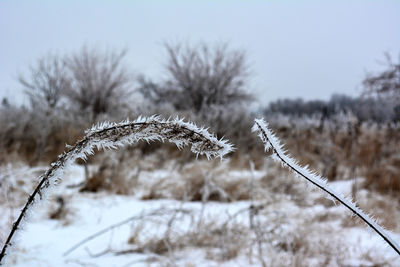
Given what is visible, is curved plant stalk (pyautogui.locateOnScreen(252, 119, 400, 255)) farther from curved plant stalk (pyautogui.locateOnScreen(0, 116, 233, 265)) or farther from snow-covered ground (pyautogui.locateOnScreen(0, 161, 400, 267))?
snow-covered ground (pyautogui.locateOnScreen(0, 161, 400, 267))

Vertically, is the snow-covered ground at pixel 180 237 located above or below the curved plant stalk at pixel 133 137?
below

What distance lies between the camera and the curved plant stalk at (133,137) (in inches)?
15.1

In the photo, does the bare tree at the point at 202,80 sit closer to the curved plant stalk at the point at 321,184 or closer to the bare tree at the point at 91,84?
the bare tree at the point at 91,84

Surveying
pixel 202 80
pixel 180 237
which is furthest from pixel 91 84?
pixel 180 237

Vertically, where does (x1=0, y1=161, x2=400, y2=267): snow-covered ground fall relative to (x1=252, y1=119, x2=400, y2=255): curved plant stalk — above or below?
below

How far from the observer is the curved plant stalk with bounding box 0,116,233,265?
384 mm

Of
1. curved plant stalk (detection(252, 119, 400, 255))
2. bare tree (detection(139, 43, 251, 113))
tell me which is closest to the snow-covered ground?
curved plant stalk (detection(252, 119, 400, 255))

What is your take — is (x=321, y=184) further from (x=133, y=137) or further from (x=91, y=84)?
(x=91, y=84)

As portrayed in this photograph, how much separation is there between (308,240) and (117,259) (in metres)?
Result: 1.25

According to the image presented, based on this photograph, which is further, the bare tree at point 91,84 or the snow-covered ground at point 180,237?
the bare tree at point 91,84

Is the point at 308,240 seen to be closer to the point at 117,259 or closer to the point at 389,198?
the point at 117,259

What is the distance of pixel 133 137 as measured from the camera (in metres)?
0.39

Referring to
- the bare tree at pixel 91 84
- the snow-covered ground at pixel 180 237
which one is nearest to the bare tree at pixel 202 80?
the bare tree at pixel 91 84

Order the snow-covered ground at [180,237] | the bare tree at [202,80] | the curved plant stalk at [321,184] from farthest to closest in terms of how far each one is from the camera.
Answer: the bare tree at [202,80]
the snow-covered ground at [180,237]
the curved plant stalk at [321,184]
